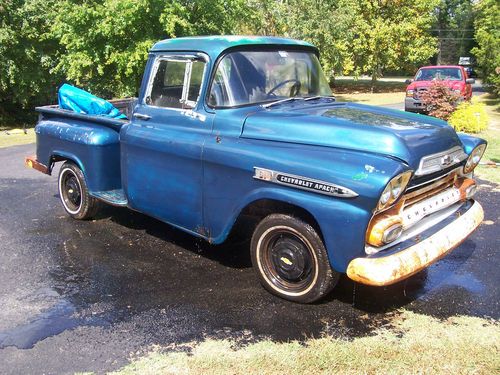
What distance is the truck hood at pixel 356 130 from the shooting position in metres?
3.43

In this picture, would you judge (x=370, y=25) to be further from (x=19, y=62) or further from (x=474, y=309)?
(x=474, y=309)

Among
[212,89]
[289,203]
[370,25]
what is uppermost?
[370,25]

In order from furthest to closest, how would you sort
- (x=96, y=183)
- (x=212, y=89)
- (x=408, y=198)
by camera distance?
(x=96, y=183)
(x=212, y=89)
(x=408, y=198)

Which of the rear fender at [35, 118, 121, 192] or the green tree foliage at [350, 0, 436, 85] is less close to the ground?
the green tree foliage at [350, 0, 436, 85]

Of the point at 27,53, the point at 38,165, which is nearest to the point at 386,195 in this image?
the point at 38,165

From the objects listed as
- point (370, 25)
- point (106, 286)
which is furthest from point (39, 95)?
point (370, 25)

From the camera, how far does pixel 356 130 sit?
3.55 m

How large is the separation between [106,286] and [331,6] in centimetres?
2418

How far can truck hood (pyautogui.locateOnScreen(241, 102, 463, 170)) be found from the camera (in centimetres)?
343

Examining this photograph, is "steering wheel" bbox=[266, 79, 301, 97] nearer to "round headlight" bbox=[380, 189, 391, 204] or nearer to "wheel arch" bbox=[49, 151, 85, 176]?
"round headlight" bbox=[380, 189, 391, 204]

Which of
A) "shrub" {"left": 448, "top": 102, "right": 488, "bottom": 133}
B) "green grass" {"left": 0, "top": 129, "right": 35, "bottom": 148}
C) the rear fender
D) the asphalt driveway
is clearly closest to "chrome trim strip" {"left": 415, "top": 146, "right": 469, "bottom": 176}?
the asphalt driveway

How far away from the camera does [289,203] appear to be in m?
3.62

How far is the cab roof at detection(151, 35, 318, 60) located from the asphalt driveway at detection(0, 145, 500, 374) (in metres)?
2.02

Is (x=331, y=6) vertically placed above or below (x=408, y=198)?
above
